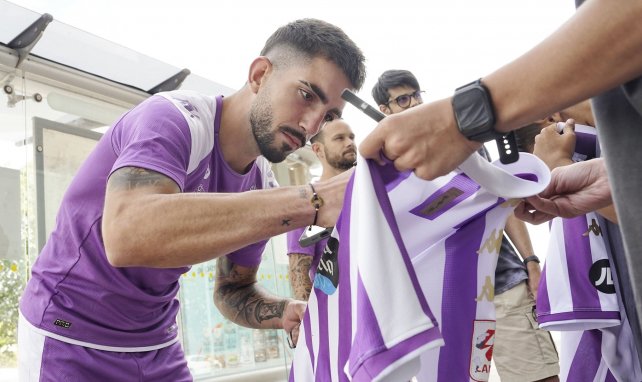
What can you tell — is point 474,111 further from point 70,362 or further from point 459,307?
point 70,362

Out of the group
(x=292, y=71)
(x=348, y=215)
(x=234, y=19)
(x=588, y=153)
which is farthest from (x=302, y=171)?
(x=348, y=215)

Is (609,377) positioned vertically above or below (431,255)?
below

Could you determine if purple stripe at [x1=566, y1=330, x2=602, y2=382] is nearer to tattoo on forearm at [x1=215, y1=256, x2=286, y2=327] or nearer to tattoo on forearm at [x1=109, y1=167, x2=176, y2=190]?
tattoo on forearm at [x1=215, y1=256, x2=286, y2=327]

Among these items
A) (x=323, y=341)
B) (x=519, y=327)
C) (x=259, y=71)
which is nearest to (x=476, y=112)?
(x=323, y=341)

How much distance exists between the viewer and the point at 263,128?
1568mm

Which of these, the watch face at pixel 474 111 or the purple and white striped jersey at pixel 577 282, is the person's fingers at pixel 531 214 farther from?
the watch face at pixel 474 111

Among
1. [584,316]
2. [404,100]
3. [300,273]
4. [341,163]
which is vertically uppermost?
[404,100]

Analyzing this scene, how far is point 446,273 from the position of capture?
1.01m

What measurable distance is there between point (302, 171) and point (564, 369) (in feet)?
13.5

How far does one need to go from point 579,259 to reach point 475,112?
26.1 inches

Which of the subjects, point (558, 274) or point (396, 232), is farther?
point (558, 274)

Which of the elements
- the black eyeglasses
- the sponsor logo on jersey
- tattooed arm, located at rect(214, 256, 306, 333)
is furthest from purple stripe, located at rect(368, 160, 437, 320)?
the black eyeglasses

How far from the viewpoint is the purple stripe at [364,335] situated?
740 millimetres

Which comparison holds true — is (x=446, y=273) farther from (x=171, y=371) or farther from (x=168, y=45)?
(x=168, y=45)
